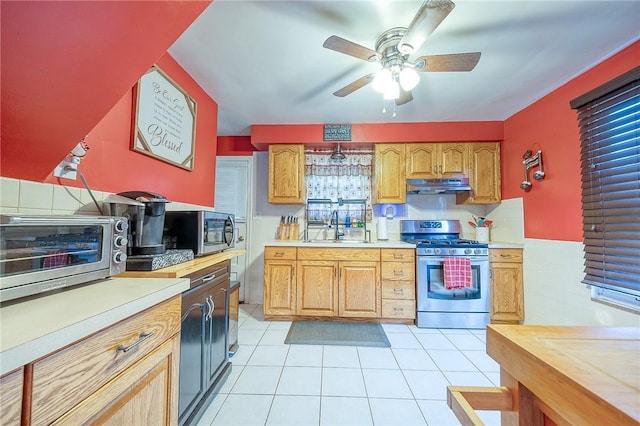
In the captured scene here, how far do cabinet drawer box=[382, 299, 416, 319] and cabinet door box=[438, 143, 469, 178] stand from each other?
1566mm

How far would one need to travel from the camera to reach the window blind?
61.2 inches

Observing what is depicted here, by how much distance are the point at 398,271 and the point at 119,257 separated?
2.49 m

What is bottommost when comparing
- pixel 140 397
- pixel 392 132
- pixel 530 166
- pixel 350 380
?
pixel 350 380

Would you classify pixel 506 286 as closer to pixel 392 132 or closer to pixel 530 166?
pixel 530 166

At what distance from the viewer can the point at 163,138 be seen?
1744mm

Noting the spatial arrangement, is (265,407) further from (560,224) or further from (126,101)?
(560,224)

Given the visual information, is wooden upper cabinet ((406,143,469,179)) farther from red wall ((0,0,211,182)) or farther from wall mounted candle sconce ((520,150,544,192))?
red wall ((0,0,211,182))

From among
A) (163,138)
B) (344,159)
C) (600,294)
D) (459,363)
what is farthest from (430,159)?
(163,138)

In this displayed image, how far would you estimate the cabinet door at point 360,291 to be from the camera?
2781 millimetres

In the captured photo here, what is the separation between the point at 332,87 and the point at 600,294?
2.65 metres

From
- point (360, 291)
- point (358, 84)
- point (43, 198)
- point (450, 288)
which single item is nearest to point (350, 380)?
point (360, 291)

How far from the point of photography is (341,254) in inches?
111

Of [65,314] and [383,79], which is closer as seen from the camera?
[65,314]

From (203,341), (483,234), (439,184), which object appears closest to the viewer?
(203,341)
